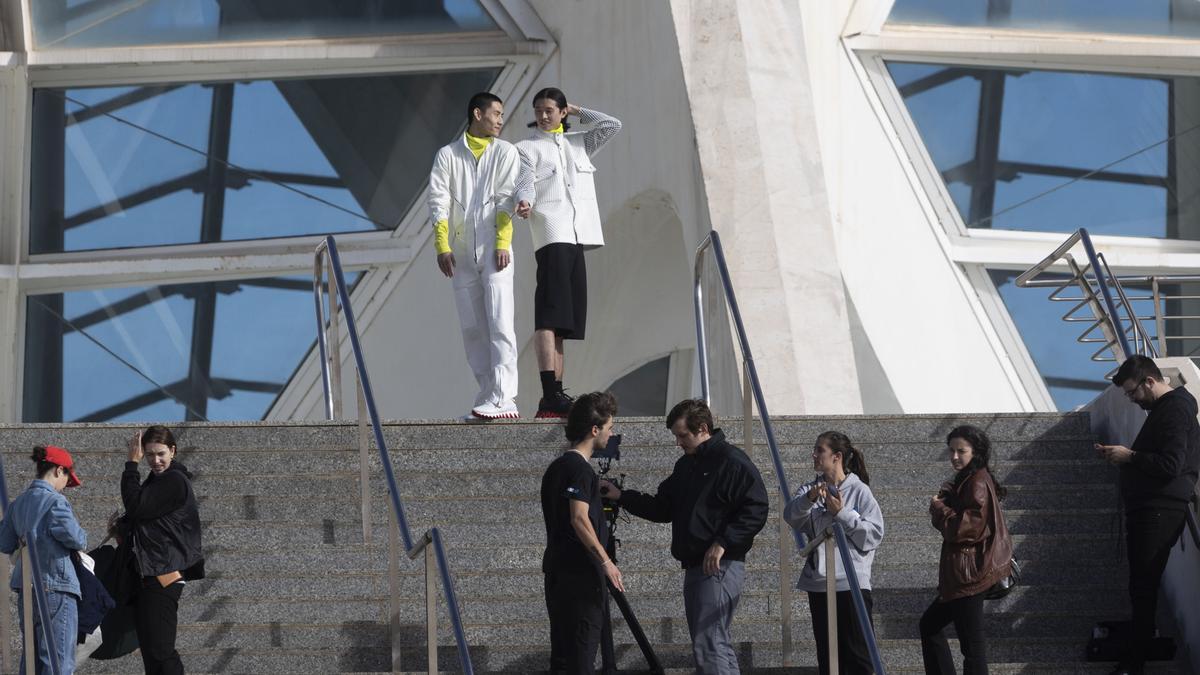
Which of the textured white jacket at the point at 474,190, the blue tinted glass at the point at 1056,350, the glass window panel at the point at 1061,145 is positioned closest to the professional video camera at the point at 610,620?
the textured white jacket at the point at 474,190

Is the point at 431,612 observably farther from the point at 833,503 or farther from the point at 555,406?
the point at 555,406

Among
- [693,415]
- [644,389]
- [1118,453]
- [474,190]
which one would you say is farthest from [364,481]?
[644,389]

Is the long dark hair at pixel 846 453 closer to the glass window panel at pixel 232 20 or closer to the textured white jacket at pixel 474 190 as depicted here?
the textured white jacket at pixel 474 190

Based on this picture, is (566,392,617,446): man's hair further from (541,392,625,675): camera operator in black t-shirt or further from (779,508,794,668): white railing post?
(779,508,794,668): white railing post

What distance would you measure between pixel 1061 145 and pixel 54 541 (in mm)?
11166

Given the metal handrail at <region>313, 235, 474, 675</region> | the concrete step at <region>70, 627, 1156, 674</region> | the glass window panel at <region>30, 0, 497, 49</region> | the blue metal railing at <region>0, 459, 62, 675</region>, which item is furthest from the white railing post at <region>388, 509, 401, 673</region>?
the glass window panel at <region>30, 0, 497, 49</region>

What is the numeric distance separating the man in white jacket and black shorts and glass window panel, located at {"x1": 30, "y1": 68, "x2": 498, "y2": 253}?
22.4 feet

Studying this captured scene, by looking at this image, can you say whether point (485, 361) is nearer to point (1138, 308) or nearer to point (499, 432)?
point (499, 432)

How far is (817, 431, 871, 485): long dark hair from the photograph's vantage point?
7035 mm

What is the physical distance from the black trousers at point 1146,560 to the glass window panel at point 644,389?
1234cm

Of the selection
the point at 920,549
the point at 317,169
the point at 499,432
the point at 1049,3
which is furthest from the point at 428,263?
the point at 920,549

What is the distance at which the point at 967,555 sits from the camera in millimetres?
6965

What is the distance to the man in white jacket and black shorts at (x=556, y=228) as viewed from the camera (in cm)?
957

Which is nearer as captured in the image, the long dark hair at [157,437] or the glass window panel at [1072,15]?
the long dark hair at [157,437]
